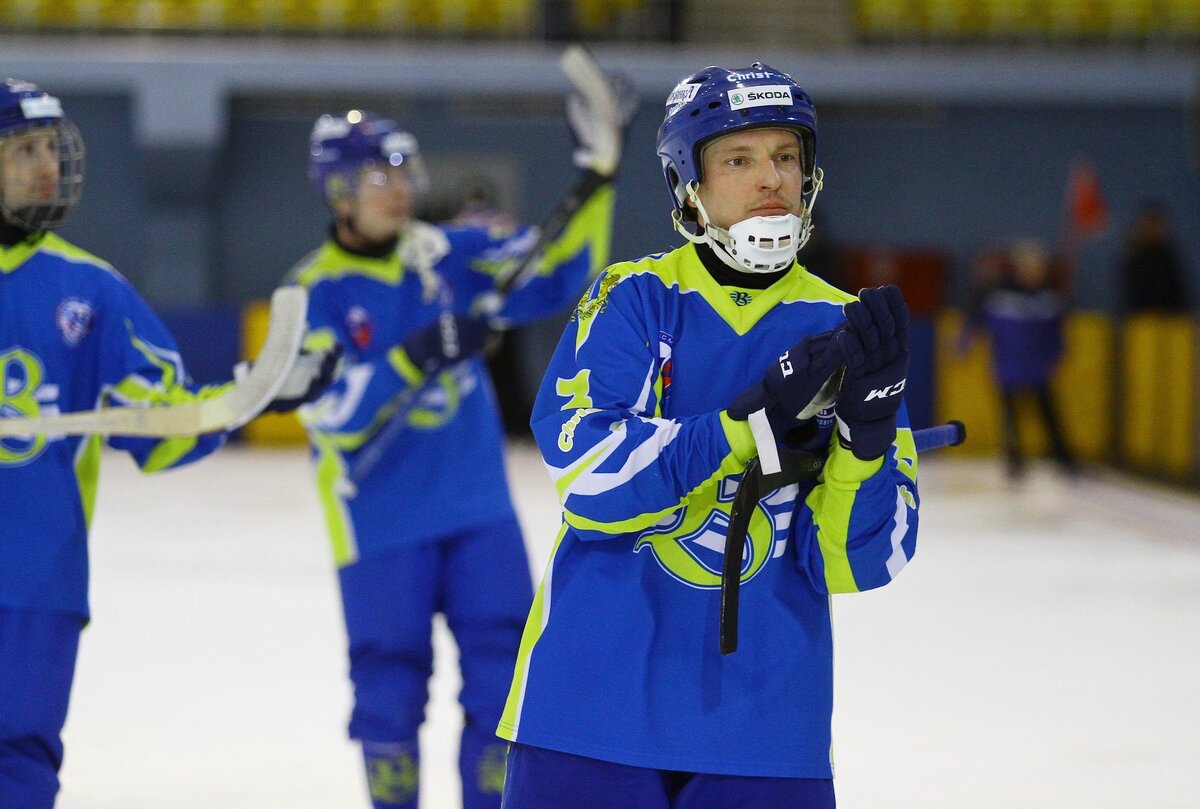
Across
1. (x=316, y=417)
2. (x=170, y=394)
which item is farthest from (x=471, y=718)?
(x=170, y=394)

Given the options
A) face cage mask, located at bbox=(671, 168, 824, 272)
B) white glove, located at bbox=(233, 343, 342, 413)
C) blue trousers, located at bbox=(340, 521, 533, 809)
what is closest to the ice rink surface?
blue trousers, located at bbox=(340, 521, 533, 809)

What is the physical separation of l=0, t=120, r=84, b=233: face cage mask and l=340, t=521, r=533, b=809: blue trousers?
1.11 meters

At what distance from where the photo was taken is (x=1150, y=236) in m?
13.1

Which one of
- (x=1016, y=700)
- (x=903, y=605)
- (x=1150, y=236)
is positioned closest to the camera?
(x=1016, y=700)

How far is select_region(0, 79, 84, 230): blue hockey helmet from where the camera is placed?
2.92 meters

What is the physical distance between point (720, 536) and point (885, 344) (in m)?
0.37

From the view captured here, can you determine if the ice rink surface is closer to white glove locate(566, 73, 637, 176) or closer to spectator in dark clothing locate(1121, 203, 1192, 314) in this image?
white glove locate(566, 73, 637, 176)

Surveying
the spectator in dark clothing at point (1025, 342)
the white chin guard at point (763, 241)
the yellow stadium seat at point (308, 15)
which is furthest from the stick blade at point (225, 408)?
the yellow stadium seat at point (308, 15)

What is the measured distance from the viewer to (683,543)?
2135mm

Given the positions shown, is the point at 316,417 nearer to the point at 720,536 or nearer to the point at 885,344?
the point at 720,536

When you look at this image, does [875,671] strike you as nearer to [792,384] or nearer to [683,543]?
[683,543]

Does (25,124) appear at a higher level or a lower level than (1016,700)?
higher

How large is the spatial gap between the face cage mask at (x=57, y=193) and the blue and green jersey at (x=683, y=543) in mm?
1237

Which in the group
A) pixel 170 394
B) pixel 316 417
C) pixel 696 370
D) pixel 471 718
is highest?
pixel 696 370
